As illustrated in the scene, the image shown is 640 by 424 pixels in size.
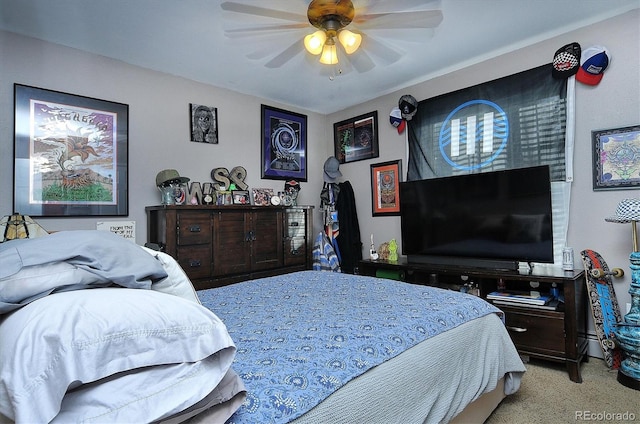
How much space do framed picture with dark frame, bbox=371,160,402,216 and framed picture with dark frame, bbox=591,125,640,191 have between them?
1786 millimetres

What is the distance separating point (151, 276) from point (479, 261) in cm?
279

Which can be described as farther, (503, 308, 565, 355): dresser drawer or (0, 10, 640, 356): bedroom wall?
(0, 10, 640, 356): bedroom wall

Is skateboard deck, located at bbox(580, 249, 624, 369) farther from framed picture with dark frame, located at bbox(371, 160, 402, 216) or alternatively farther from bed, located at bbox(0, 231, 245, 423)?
bed, located at bbox(0, 231, 245, 423)

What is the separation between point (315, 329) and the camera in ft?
4.25

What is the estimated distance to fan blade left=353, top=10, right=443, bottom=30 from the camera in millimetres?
2213

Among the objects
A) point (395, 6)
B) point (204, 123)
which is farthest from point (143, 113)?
point (395, 6)

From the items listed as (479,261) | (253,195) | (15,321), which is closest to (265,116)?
(253,195)

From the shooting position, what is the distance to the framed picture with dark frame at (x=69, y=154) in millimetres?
2588

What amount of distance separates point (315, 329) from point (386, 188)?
116 inches

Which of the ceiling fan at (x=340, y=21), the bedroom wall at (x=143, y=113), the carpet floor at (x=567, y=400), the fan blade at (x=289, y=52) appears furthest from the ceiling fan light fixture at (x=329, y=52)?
the carpet floor at (x=567, y=400)

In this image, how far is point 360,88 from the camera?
153 inches

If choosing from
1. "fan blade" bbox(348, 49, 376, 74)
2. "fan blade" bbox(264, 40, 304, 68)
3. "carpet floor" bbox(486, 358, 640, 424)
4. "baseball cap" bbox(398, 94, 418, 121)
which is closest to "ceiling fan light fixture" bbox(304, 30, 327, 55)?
"fan blade" bbox(264, 40, 304, 68)

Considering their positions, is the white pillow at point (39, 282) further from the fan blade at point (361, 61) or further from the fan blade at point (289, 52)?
the fan blade at point (361, 61)

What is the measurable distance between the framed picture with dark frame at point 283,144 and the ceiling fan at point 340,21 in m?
1.52
